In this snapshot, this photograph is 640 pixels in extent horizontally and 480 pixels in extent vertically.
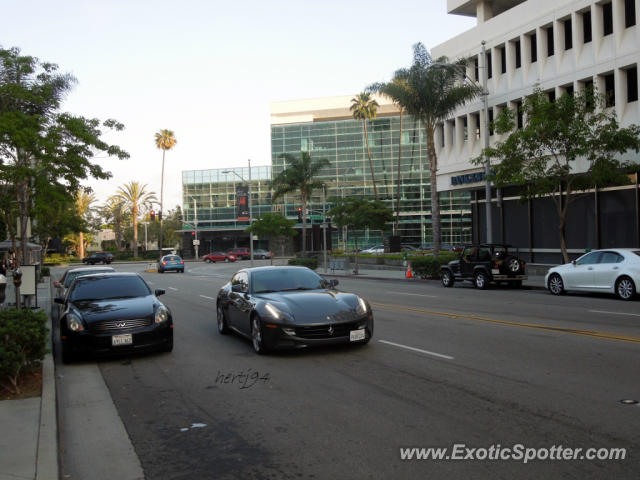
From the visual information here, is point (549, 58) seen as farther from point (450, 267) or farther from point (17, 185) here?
point (17, 185)

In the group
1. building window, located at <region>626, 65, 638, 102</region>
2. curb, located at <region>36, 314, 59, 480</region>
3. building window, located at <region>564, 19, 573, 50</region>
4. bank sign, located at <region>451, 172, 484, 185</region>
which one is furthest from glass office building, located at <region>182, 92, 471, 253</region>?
curb, located at <region>36, 314, 59, 480</region>

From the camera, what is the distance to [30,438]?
5594 mm

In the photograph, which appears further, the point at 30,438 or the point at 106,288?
the point at 106,288

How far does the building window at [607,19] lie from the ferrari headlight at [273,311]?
24810 millimetres

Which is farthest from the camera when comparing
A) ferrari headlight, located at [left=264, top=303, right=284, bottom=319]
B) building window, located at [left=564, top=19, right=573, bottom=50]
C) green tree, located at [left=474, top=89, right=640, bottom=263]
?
building window, located at [left=564, top=19, right=573, bottom=50]

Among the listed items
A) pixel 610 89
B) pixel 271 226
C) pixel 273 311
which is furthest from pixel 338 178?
pixel 273 311

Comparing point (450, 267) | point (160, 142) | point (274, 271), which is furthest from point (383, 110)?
point (274, 271)

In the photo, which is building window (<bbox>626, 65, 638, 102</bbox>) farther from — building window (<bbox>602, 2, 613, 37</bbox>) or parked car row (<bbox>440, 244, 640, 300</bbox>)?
parked car row (<bbox>440, 244, 640, 300</bbox>)

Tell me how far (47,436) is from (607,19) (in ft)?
96.4

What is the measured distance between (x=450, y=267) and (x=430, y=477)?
2171 centimetres

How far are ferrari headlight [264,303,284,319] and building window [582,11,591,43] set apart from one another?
25483 mm

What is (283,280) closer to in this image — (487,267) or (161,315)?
(161,315)

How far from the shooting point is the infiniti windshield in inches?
425

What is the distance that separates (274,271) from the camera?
11.1m
